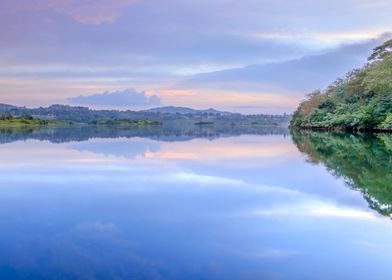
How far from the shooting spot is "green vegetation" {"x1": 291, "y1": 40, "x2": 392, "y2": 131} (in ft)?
99.6

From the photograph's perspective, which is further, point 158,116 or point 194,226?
point 158,116

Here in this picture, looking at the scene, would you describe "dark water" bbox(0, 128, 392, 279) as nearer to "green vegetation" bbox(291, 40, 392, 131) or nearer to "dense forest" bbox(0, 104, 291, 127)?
"green vegetation" bbox(291, 40, 392, 131)

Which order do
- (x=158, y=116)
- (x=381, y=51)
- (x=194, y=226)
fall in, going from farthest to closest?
(x=158, y=116) < (x=381, y=51) < (x=194, y=226)

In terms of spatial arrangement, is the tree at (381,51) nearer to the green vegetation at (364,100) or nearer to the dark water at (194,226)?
the green vegetation at (364,100)

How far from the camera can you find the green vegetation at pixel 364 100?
30344mm

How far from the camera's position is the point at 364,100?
38.9 m

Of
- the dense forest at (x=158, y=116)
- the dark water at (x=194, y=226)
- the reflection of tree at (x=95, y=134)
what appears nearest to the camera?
the dark water at (x=194, y=226)

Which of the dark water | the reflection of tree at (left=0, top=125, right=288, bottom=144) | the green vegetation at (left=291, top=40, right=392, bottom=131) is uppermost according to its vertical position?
the green vegetation at (left=291, top=40, right=392, bottom=131)

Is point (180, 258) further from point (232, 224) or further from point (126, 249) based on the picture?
point (232, 224)

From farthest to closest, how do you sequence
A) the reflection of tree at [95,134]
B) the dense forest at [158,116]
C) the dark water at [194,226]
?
the dense forest at [158,116] < the reflection of tree at [95,134] < the dark water at [194,226]

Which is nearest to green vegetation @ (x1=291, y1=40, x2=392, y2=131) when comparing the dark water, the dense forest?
the dark water

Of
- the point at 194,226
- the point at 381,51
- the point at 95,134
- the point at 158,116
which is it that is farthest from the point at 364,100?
the point at 158,116

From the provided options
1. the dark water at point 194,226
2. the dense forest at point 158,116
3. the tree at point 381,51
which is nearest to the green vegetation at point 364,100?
the tree at point 381,51

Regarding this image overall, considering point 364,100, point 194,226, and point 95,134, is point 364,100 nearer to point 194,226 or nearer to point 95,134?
point 95,134
